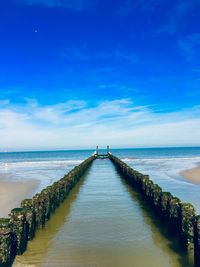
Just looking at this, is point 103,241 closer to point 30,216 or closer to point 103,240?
point 103,240

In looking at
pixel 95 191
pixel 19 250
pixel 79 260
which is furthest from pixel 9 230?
pixel 95 191

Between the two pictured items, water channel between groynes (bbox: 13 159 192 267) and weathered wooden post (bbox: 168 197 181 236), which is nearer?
water channel between groynes (bbox: 13 159 192 267)

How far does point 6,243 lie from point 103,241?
→ 3280 millimetres

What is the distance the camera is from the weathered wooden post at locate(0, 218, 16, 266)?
7.97 meters

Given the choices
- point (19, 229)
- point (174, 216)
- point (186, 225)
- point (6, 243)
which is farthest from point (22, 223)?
point (174, 216)

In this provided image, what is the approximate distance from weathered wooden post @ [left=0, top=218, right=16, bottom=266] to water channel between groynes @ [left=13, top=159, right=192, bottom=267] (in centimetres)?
47

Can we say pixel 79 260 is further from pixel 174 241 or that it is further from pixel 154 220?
pixel 154 220

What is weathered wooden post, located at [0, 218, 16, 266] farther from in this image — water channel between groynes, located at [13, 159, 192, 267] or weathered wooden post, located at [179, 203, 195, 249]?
weathered wooden post, located at [179, 203, 195, 249]

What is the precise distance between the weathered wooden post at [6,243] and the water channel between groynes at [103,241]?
0.47m

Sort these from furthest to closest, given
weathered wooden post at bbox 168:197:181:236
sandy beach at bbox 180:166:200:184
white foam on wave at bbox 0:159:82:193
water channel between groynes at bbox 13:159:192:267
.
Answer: white foam on wave at bbox 0:159:82:193
sandy beach at bbox 180:166:200:184
weathered wooden post at bbox 168:197:181:236
water channel between groynes at bbox 13:159:192:267

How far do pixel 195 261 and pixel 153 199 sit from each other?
21.6ft

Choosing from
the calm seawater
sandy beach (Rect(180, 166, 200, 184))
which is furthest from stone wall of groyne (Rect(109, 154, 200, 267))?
sandy beach (Rect(180, 166, 200, 184))

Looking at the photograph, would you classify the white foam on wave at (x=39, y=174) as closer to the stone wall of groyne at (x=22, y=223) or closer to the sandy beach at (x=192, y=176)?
the stone wall of groyne at (x=22, y=223)

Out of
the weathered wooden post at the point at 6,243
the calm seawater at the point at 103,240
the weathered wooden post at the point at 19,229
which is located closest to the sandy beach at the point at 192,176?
the calm seawater at the point at 103,240
